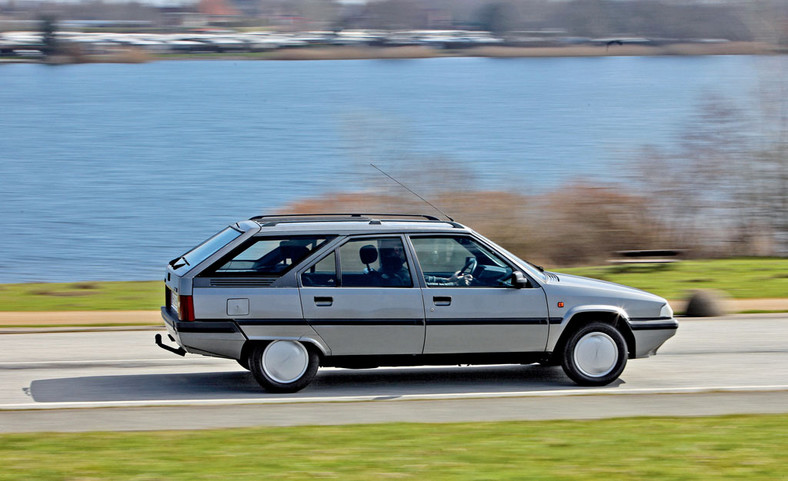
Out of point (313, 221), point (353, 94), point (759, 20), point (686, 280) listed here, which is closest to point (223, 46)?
point (353, 94)

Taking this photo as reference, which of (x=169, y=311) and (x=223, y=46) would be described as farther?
(x=223, y=46)

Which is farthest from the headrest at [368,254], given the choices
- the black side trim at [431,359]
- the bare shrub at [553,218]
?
the bare shrub at [553,218]

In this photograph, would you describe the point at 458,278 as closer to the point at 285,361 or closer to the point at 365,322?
the point at 365,322

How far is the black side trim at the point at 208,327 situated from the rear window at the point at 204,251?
51cm

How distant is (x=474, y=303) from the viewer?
31.2 ft

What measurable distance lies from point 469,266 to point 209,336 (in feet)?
8.01

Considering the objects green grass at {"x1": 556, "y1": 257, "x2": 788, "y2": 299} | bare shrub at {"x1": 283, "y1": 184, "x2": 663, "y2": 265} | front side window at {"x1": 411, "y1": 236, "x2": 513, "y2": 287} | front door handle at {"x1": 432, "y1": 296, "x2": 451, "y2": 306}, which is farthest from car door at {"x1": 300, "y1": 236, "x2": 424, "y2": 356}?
bare shrub at {"x1": 283, "y1": 184, "x2": 663, "y2": 265}

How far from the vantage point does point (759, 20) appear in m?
30.0

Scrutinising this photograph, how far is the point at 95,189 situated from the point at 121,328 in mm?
39190

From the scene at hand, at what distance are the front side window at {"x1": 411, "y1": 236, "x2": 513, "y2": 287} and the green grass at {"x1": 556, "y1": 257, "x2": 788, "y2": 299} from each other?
857 cm

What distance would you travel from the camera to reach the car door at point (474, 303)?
945cm

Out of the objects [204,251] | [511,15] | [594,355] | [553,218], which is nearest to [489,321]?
[594,355]

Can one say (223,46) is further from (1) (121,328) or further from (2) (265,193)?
(1) (121,328)

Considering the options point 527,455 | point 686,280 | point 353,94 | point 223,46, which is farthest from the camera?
point 223,46
